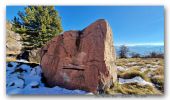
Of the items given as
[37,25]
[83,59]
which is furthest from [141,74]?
[37,25]

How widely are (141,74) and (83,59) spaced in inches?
28.8

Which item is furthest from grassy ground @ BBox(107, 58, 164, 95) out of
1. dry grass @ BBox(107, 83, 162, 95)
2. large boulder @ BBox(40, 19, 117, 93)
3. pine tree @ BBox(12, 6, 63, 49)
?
pine tree @ BBox(12, 6, 63, 49)

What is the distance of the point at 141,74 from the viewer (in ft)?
11.3

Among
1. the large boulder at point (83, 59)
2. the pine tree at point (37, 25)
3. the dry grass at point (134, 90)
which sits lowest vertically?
the dry grass at point (134, 90)

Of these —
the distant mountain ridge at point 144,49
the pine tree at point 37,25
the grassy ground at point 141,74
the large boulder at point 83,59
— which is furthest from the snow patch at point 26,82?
the distant mountain ridge at point 144,49

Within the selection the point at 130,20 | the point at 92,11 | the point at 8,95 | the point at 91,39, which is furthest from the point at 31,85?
the point at 130,20

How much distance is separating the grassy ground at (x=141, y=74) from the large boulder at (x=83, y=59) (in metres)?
0.11

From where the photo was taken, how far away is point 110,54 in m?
3.39

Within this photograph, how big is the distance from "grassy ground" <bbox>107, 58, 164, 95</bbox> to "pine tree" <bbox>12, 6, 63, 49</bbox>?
0.90m

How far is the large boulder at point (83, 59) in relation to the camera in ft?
11.1

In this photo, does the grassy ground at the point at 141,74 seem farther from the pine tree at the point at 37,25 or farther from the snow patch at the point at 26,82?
the pine tree at the point at 37,25

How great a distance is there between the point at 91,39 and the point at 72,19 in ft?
1.13

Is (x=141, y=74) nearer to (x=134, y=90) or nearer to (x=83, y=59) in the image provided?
(x=134, y=90)
